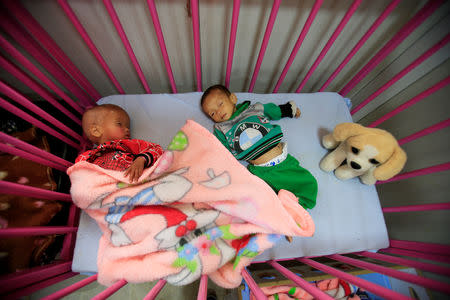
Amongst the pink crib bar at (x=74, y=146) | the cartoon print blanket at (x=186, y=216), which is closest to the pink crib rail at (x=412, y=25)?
the pink crib bar at (x=74, y=146)

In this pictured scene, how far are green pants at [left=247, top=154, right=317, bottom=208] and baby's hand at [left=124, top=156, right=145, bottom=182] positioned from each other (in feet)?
1.50

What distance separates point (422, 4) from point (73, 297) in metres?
2.02

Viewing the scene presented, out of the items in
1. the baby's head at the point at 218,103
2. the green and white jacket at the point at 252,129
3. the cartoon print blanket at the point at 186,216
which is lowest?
the cartoon print blanket at the point at 186,216

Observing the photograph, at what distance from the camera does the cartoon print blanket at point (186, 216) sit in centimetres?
66

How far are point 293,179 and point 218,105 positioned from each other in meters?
0.44

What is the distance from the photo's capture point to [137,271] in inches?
25.1


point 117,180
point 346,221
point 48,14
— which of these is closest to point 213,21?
point 48,14

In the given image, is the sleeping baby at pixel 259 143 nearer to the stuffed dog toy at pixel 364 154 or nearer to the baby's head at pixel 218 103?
the baby's head at pixel 218 103

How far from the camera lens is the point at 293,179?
0.86 meters

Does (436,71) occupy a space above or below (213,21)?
below

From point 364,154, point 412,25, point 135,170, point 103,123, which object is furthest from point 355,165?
point 103,123

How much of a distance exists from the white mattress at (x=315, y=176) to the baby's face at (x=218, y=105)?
0.11 m

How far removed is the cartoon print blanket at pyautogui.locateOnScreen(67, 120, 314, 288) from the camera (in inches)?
26.0

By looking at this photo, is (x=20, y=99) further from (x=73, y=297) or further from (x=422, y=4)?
(x=422, y=4)
